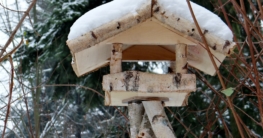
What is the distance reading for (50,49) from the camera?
3.29m

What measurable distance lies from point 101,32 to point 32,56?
8.15 feet

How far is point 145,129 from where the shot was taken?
4.18ft

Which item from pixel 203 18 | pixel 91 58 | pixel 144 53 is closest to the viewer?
pixel 203 18

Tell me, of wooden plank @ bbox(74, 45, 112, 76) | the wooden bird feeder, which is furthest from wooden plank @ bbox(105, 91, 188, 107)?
wooden plank @ bbox(74, 45, 112, 76)

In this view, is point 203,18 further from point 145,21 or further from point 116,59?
point 116,59

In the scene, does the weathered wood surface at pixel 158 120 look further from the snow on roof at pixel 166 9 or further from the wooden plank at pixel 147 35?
the snow on roof at pixel 166 9

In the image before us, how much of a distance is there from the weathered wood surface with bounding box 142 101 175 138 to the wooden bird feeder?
0.03m

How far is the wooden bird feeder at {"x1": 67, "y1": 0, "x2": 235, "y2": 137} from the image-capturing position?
3.74ft

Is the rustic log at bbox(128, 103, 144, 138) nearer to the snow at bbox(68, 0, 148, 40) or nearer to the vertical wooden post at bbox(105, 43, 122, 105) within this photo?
the vertical wooden post at bbox(105, 43, 122, 105)

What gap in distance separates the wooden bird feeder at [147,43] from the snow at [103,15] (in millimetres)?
14

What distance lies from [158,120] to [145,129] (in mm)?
68

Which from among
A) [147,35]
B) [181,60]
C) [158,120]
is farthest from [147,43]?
[158,120]

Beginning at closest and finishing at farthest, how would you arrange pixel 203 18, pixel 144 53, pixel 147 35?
pixel 203 18
pixel 147 35
pixel 144 53

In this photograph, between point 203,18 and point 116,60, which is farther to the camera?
point 116,60
